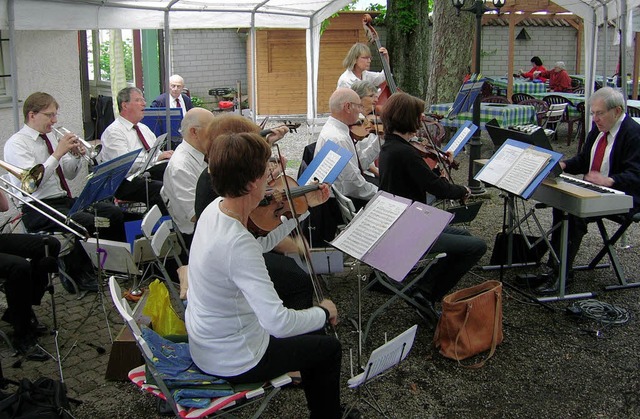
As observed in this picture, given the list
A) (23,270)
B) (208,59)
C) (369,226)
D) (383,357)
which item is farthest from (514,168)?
(208,59)

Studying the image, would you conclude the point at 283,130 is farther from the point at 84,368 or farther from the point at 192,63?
the point at 192,63

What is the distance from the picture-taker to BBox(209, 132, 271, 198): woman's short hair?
245 centimetres

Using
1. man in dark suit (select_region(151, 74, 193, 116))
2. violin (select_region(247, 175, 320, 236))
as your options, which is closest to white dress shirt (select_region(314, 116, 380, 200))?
violin (select_region(247, 175, 320, 236))

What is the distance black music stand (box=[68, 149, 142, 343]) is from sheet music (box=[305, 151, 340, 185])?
1275 mm

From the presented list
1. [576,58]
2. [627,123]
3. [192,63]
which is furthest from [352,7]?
[627,123]

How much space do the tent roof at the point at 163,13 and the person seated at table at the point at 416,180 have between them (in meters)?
2.91

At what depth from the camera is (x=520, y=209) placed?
23.2ft

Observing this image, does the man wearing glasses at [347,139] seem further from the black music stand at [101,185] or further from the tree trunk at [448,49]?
the tree trunk at [448,49]

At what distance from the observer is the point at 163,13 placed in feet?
22.5

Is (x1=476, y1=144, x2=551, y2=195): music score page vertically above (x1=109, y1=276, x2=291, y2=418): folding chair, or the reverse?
(x1=476, y1=144, x2=551, y2=195): music score page

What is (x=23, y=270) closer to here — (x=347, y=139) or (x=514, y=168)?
(x=347, y=139)

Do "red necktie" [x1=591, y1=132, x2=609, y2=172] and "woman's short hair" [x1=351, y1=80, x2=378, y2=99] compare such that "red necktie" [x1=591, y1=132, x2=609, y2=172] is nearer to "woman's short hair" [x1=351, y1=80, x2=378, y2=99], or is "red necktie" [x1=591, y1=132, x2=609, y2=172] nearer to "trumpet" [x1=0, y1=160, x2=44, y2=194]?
"woman's short hair" [x1=351, y1=80, x2=378, y2=99]

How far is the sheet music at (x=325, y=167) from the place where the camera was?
417cm

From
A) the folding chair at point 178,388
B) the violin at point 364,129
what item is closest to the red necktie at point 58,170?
the violin at point 364,129
